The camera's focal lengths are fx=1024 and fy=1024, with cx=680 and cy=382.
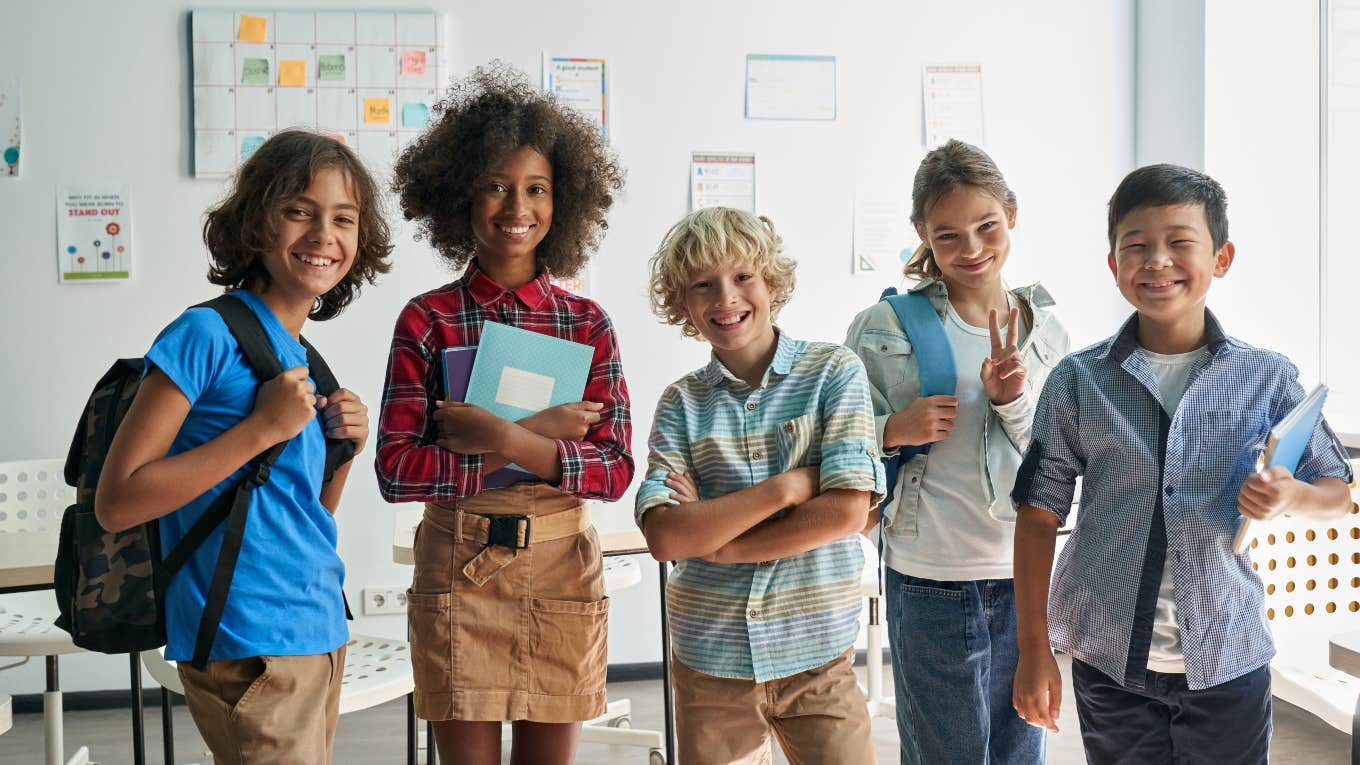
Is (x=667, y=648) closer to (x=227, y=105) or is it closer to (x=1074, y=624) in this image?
(x=1074, y=624)

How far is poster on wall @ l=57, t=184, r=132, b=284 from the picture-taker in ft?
11.0

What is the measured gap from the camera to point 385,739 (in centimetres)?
313

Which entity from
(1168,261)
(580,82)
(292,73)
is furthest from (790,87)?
(1168,261)

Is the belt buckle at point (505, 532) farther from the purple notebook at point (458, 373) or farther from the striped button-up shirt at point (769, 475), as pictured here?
the striped button-up shirt at point (769, 475)

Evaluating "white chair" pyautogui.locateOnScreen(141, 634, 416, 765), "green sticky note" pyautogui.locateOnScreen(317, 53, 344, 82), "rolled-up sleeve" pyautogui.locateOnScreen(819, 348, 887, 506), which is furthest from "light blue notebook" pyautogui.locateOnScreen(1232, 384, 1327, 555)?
"green sticky note" pyautogui.locateOnScreen(317, 53, 344, 82)

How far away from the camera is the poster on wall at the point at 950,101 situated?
3.73m

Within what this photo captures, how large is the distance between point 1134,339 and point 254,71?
299 centimetres

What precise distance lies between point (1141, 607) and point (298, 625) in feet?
3.62

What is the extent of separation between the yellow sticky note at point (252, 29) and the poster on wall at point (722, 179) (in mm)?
1496

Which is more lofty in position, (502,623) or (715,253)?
(715,253)

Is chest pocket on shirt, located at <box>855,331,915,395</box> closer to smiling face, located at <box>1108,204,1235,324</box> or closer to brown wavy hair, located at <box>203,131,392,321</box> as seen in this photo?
smiling face, located at <box>1108,204,1235,324</box>

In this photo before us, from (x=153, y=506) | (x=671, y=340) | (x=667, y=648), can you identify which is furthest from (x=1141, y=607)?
(x=671, y=340)

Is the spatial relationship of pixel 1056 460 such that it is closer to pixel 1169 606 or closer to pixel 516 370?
pixel 1169 606

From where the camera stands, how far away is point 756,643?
1391mm
